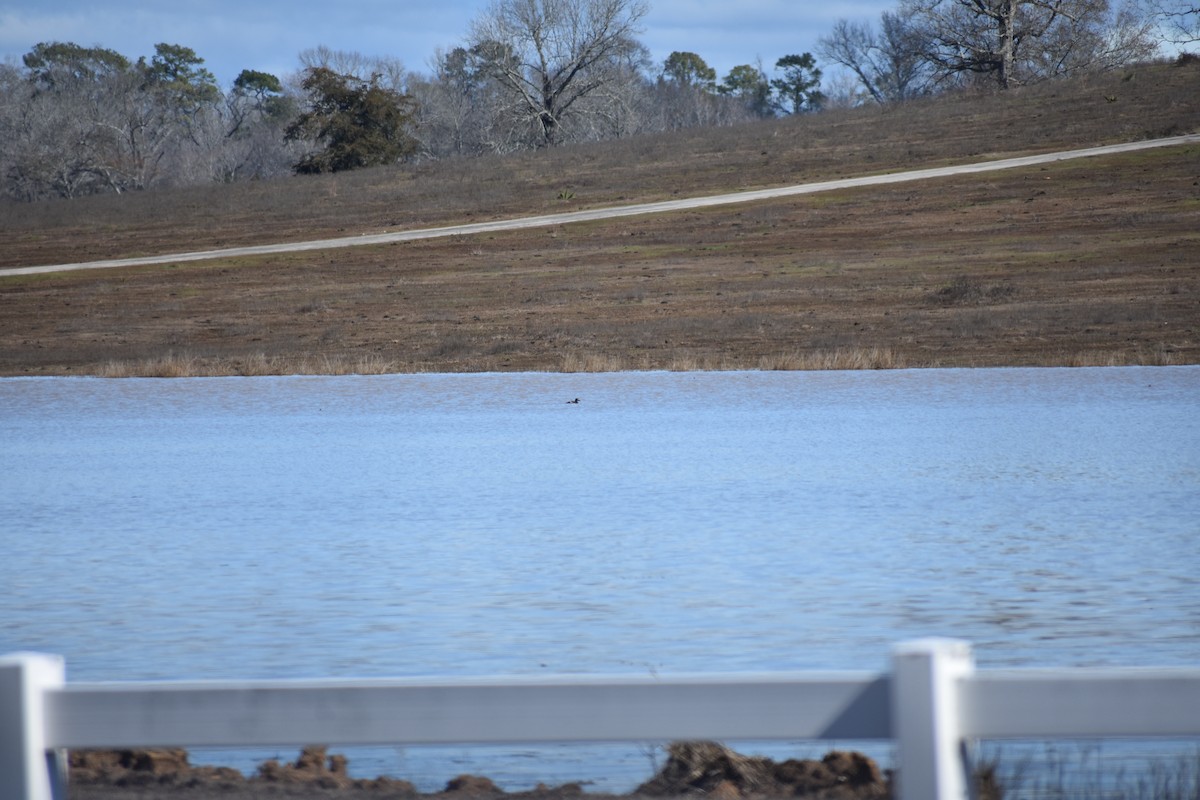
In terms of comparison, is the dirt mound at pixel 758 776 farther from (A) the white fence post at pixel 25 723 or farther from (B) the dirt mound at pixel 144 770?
Result: (A) the white fence post at pixel 25 723

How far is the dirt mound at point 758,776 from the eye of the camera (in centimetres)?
515

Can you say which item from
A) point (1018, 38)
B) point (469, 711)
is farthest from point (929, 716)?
point (1018, 38)

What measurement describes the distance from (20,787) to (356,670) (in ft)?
15.1

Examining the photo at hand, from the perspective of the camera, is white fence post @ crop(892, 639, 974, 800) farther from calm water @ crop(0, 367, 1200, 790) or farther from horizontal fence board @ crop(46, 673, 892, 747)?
calm water @ crop(0, 367, 1200, 790)

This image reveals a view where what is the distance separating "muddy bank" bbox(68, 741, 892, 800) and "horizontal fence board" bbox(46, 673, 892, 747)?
67.8 inches

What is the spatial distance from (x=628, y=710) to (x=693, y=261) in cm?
4429

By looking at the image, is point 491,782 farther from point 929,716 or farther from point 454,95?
point 454,95

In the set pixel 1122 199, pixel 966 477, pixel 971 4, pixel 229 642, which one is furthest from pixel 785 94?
pixel 229 642

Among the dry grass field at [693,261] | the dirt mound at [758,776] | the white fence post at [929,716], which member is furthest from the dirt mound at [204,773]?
the dry grass field at [693,261]

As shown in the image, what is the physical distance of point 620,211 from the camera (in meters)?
56.3

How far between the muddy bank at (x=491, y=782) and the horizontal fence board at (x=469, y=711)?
1722mm

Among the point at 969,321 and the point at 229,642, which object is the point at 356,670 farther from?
the point at 969,321

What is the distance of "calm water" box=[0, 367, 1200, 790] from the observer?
27.3ft

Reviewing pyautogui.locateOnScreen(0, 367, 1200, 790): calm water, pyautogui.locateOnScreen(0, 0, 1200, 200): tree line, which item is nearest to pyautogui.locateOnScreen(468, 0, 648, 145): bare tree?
pyautogui.locateOnScreen(0, 0, 1200, 200): tree line
